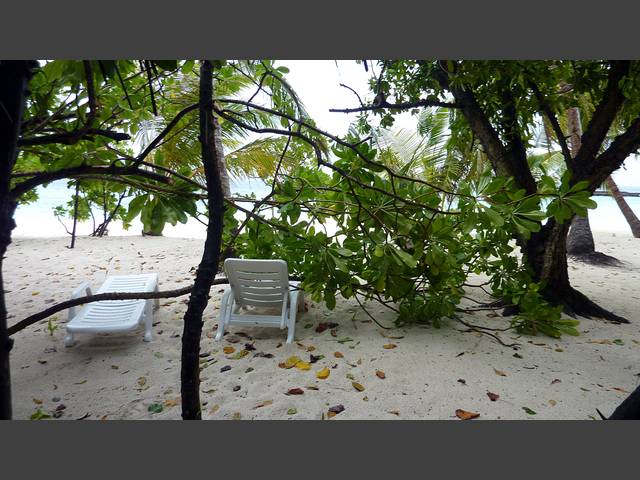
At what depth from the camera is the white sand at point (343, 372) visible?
7.11 ft

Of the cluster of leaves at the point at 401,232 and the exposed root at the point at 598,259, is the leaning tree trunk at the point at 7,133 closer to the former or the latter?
the cluster of leaves at the point at 401,232

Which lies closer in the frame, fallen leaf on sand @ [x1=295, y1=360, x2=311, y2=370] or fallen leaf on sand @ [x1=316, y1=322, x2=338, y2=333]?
fallen leaf on sand @ [x1=295, y1=360, x2=311, y2=370]

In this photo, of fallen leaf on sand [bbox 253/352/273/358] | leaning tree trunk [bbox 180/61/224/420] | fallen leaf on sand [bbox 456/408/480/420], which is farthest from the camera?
fallen leaf on sand [bbox 253/352/273/358]

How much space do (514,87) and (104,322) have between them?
4.12m

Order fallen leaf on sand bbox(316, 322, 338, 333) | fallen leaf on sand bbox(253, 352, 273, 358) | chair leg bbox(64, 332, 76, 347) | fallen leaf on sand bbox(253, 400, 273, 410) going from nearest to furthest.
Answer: fallen leaf on sand bbox(253, 400, 273, 410)
fallen leaf on sand bbox(253, 352, 273, 358)
chair leg bbox(64, 332, 76, 347)
fallen leaf on sand bbox(316, 322, 338, 333)

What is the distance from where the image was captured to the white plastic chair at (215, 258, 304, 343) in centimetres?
328

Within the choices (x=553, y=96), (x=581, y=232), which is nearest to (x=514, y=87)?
(x=553, y=96)

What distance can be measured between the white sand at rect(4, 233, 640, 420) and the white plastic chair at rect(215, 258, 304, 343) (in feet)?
0.53

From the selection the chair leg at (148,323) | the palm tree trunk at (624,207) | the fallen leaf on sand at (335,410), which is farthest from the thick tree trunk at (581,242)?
the chair leg at (148,323)

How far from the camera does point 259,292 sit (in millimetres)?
3469

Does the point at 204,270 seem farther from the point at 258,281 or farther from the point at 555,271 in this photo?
the point at 555,271

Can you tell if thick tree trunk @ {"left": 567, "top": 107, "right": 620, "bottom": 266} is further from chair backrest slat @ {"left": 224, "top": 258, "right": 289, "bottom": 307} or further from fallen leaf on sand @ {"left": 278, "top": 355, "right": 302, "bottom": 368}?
fallen leaf on sand @ {"left": 278, "top": 355, "right": 302, "bottom": 368}

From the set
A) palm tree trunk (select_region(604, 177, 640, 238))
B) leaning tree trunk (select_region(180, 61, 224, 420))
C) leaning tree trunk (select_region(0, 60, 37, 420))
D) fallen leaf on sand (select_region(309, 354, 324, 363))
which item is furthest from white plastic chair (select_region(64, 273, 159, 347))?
palm tree trunk (select_region(604, 177, 640, 238))

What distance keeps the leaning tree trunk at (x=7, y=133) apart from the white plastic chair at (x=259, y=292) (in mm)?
2411
